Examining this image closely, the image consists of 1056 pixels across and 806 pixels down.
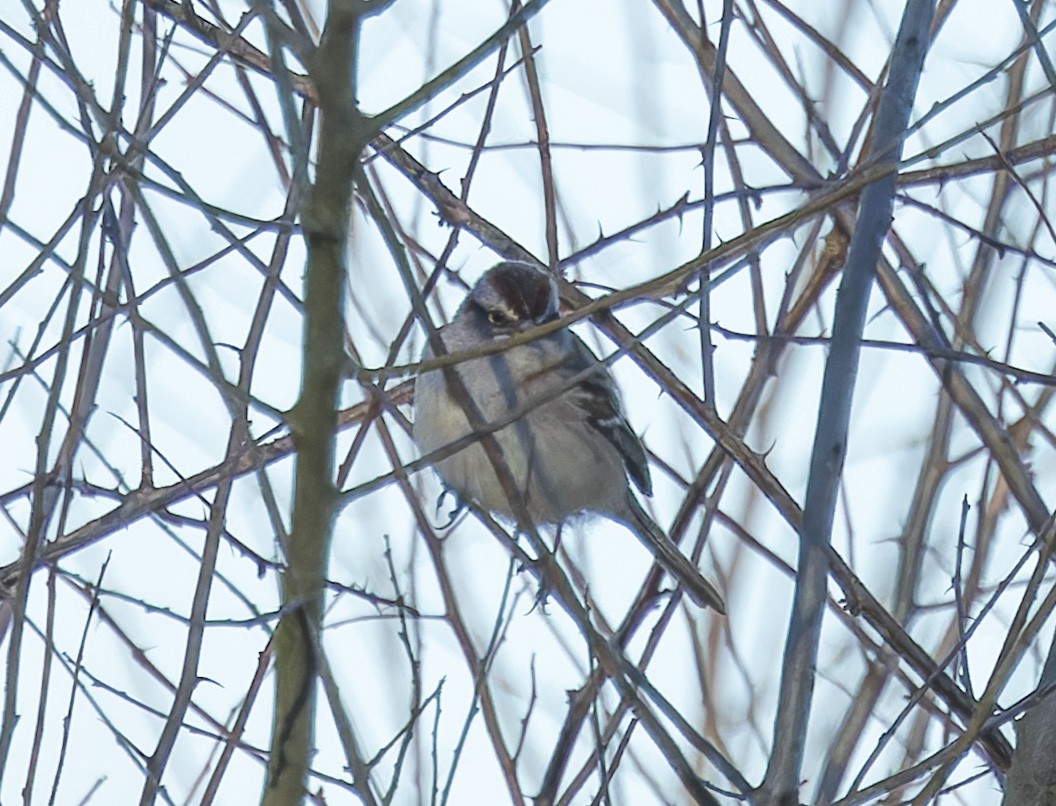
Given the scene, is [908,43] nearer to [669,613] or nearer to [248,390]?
[669,613]

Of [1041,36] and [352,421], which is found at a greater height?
[352,421]

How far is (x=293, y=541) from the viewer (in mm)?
1788

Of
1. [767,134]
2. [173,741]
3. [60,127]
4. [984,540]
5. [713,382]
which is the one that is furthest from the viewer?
[767,134]

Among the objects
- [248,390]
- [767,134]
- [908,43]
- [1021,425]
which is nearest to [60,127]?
[248,390]

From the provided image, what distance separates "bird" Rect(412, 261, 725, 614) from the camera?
181 inches

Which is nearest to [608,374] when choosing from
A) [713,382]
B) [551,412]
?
[551,412]

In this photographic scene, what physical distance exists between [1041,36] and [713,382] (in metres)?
0.89

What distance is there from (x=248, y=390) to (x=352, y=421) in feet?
4.69

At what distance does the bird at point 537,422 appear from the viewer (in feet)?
15.1

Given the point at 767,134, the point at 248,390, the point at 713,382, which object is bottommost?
the point at 713,382

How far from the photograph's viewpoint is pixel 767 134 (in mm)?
3705

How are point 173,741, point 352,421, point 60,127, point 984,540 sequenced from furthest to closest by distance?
point 352,421 → point 984,540 → point 60,127 → point 173,741

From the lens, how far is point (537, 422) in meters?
4.90

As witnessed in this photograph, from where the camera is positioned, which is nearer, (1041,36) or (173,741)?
(173,741)
